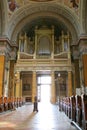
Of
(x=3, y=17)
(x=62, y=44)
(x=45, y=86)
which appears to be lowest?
(x=45, y=86)

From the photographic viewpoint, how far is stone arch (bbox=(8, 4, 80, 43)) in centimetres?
1783

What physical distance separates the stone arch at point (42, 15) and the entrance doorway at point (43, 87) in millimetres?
8676

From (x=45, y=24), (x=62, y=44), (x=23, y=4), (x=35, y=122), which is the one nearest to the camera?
(x=35, y=122)

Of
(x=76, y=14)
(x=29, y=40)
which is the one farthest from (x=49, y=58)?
(x=76, y=14)

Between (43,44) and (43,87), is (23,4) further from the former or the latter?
(43,87)

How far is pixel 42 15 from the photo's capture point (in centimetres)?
1936

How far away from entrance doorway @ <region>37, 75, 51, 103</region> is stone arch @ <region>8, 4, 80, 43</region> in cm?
868

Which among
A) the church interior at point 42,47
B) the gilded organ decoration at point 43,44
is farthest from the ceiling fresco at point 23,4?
the gilded organ decoration at point 43,44

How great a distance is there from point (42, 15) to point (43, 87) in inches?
436

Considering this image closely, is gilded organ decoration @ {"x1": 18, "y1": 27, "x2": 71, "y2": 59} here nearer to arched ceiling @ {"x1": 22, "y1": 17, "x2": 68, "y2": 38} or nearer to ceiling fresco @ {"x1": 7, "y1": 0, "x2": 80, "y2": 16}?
arched ceiling @ {"x1": 22, "y1": 17, "x2": 68, "y2": 38}

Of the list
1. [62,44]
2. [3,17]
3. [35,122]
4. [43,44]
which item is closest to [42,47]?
[43,44]

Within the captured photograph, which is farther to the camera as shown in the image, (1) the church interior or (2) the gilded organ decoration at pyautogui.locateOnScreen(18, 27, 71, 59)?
(2) the gilded organ decoration at pyautogui.locateOnScreen(18, 27, 71, 59)

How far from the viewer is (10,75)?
18.2m

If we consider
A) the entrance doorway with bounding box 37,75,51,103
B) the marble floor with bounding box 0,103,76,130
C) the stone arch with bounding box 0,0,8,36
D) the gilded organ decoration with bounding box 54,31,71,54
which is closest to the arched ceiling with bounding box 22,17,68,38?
the gilded organ decoration with bounding box 54,31,71,54
